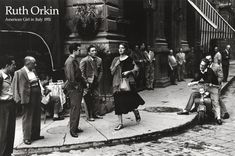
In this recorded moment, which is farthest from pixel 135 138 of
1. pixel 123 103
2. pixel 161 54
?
pixel 161 54

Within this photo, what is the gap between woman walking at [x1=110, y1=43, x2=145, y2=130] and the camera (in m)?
7.68

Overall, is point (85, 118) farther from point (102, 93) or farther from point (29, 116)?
point (29, 116)

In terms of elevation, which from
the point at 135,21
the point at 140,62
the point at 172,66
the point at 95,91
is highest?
the point at 135,21

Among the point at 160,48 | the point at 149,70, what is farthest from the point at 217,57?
the point at 160,48

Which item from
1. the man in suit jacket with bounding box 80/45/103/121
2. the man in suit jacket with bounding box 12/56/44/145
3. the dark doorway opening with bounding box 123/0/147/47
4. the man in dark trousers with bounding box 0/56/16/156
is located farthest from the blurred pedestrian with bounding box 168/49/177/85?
the man in dark trousers with bounding box 0/56/16/156

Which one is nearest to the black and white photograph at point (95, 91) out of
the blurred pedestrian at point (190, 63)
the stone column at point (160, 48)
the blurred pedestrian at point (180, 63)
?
the stone column at point (160, 48)

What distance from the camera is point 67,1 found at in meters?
10.4

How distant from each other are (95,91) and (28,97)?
2.56 m

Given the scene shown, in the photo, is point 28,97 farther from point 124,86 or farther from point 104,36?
point 104,36

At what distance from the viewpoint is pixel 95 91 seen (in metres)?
8.94

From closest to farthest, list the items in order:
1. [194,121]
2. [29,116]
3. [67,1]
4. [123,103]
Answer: [29,116]
[123,103]
[194,121]
[67,1]

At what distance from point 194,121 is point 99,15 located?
417 cm

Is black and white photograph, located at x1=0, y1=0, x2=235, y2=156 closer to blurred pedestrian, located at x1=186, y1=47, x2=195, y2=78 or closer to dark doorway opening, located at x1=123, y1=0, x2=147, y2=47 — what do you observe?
dark doorway opening, located at x1=123, y1=0, x2=147, y2=47

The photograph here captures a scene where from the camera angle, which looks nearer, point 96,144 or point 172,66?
point 96,144
